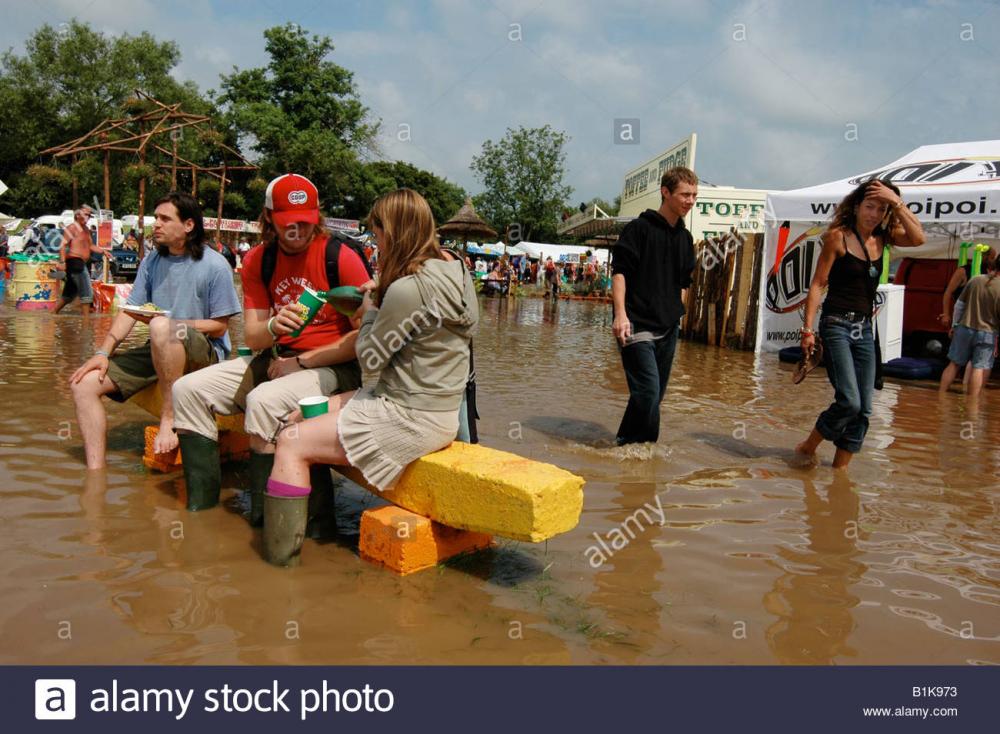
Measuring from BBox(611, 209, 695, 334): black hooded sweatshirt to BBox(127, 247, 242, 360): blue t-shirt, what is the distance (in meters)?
2.45

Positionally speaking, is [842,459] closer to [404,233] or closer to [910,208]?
[404,233]

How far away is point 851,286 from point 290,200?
11.2 feet

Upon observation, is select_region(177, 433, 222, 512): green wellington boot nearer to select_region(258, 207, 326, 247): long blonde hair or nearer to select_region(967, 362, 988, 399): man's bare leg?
select_region(258, 207, 326, 247): long blonde hair

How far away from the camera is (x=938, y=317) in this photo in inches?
421

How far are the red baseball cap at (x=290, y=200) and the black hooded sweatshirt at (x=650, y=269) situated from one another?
2.15 m

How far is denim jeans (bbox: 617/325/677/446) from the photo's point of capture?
501 cm

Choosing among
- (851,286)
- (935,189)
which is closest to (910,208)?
(935,189)

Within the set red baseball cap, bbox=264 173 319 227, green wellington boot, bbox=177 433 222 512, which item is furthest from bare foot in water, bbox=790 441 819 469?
green wellington boot, bbox=177 433 222 512

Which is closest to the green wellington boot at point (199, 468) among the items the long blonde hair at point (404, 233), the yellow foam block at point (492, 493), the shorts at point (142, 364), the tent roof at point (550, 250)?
the shorts at point (142, 364)

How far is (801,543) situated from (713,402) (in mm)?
3918

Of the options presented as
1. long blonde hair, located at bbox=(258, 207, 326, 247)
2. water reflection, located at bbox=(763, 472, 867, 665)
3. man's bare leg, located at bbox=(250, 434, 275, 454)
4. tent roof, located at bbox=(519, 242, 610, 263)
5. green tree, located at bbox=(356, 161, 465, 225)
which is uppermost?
green tree, located at bbox=(356, 161, 465, 225)
